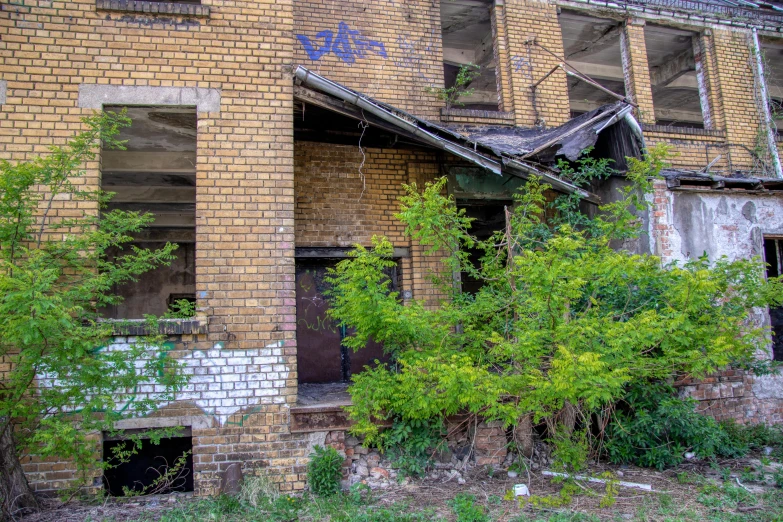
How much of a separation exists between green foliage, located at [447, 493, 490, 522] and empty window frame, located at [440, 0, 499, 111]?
5884 millimetres

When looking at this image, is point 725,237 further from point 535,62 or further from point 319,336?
point 319,336

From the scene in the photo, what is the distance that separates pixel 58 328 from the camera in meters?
4.29

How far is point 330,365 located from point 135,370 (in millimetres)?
3098

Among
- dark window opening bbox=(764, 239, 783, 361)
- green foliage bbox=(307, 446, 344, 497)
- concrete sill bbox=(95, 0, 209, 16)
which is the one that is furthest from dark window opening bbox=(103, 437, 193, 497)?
dark window opening bbox=(764, 239, 783, 361)

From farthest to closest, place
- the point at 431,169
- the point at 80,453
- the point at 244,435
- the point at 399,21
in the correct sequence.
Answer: the point at 399,21 → the point at 431,169 → the point at 244,435 → the point at 80,453

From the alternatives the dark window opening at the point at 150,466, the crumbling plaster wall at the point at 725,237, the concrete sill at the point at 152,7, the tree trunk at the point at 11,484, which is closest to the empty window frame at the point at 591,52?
the crumbling plaster wall at the point at 725,237

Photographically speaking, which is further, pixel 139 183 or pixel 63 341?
pixel 139 183

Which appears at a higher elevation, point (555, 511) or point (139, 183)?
point (139, 183)

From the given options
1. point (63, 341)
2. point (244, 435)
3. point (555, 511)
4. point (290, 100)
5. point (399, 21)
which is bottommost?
point (555, 511)

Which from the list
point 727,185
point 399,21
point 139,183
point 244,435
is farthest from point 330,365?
point 727,185

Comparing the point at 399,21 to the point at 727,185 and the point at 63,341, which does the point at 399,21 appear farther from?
the point at 63,341

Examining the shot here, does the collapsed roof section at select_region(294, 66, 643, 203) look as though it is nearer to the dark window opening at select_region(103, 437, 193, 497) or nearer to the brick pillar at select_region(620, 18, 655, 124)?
the brick pillar at select_region(620, 18, 655, 124)

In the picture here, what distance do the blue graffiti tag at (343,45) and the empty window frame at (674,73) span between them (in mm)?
5086

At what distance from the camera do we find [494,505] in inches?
197
